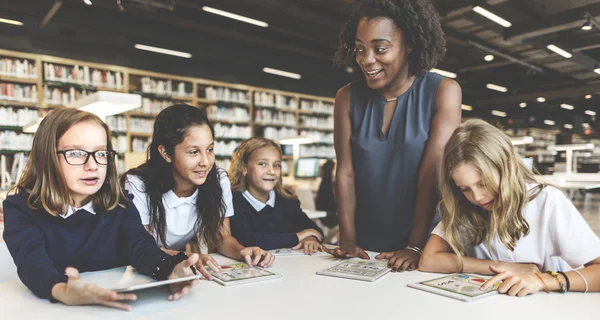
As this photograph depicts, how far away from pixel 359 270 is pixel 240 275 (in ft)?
1.00

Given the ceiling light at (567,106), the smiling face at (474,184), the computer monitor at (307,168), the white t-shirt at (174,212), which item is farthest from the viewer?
the ceiling light at (567,106)

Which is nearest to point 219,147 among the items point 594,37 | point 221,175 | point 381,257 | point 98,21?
point 98,21

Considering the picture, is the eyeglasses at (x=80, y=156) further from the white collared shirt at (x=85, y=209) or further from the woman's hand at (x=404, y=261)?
the woman's hand at (x=404, y=261)

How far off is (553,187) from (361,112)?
60 cm

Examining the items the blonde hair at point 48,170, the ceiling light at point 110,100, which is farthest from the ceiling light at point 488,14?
the blonde hair at point 48,170

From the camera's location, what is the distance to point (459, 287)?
92cm

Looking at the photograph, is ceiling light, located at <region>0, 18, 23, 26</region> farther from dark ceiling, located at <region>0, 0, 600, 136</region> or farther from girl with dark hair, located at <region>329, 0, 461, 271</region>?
girl with dark hair, located at <region>329, 0, 461, 271</region>

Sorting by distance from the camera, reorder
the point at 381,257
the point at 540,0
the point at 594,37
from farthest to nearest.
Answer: the point at 594,37, the point at 540,0, the point at 381,257

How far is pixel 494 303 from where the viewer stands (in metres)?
0.83

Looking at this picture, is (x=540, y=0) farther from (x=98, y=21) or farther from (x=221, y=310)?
(x=221, y=310)

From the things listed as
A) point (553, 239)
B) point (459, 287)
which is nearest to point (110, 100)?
point (459, 287)

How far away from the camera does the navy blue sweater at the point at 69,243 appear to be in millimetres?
931

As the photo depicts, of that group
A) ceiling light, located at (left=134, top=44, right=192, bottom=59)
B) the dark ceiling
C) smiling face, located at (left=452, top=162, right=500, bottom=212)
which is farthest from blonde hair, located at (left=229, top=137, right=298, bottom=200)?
ceiling light, located at (left=134, top=44, right=192, bottom=59)

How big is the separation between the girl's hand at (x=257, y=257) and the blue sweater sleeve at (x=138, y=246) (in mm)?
236
